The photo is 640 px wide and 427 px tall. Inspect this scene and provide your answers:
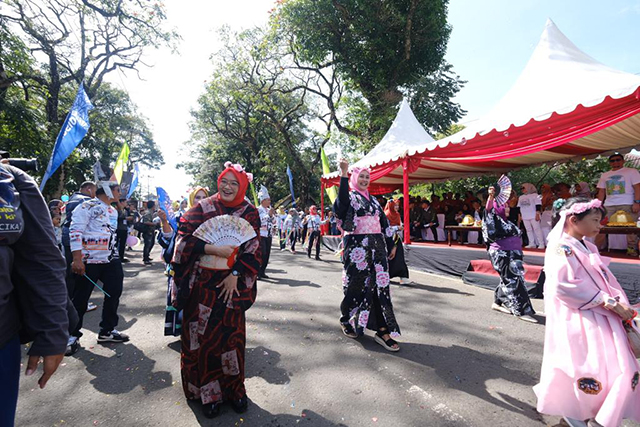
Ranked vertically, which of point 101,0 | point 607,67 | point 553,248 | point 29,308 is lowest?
point 29,308

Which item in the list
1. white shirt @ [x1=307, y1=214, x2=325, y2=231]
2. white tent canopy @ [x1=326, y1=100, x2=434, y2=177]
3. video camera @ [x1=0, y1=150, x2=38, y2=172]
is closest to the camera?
video camera @ [x1=0, y1=150, x2=38, y2=172]

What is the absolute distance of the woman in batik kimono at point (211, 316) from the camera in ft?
7.96

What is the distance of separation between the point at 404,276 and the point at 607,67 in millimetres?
5309

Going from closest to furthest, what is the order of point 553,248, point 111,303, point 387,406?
1. point 553,248
2. point 387,406
3. point 111,303

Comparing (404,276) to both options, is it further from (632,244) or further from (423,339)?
(632,244)

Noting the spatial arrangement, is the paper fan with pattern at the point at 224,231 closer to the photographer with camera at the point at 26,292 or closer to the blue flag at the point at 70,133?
the photographer with camera at the point at 26,292

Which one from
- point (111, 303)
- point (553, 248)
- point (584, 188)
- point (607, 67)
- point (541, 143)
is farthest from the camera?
point (584, 188)

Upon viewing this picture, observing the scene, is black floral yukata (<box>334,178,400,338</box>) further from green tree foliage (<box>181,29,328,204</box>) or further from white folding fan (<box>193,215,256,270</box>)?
green tree foliage (<box>181,29,328,204</box>)

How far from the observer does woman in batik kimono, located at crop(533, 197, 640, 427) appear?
1.91m

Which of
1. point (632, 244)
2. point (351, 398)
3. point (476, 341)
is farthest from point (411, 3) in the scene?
point (351, 398)

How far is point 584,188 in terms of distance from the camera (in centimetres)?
765

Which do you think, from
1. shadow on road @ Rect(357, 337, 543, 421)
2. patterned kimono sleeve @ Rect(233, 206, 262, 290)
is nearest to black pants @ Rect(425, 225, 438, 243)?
shadow on road @ Rect(357, 337, 543, 421)

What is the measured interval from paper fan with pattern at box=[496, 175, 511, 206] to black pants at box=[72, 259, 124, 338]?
492 centimetres

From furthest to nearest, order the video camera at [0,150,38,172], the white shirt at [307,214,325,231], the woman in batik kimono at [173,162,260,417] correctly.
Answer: the white shirt at [307,214,325,231]
the woman in batik kimono at [173,162,260,417]
the video camera at [0,150,38,172]
